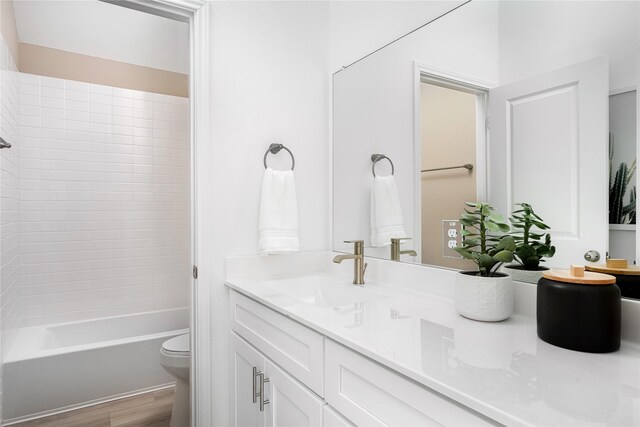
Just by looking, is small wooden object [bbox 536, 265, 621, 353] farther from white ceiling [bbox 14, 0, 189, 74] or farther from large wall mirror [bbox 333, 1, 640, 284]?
white ceiling [bbox 14, 0, 189, 74]

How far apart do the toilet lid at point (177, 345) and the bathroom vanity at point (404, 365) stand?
0.53 m

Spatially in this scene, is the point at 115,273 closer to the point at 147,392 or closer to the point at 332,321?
the point at 147,392

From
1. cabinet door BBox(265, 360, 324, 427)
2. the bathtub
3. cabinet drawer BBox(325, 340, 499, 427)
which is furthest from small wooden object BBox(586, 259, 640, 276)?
the bathtub

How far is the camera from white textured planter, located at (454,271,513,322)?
3.08ft

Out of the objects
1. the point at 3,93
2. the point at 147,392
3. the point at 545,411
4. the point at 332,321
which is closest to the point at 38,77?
the point at 3,93

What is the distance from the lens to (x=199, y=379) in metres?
1.54

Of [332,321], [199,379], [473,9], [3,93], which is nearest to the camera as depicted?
[332,321]

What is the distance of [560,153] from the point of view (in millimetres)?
967

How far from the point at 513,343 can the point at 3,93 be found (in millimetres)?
2486

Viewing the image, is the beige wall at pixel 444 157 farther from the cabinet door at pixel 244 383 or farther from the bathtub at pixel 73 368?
the bathtub at pixel 73 368

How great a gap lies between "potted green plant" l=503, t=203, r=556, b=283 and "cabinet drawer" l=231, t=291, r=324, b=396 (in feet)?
1.91

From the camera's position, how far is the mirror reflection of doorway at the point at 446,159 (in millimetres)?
1215

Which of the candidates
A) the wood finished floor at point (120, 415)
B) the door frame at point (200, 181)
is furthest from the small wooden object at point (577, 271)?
the wood finished floor at point (120, 415)

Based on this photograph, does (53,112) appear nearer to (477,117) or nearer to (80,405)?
(80,405)
